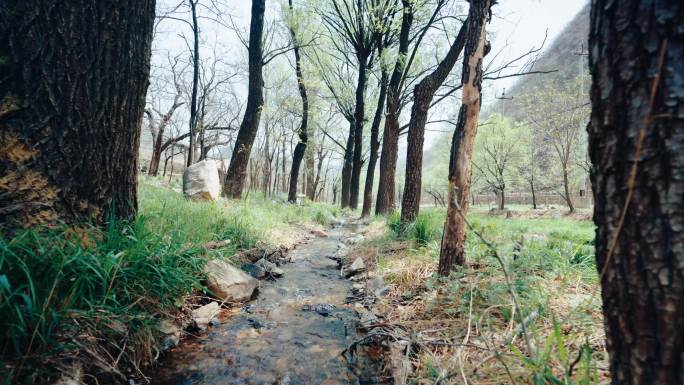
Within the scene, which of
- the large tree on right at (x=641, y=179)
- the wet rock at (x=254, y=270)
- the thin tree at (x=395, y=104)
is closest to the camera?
the large tree on right at (x=641, y=179)

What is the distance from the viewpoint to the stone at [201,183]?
713cm

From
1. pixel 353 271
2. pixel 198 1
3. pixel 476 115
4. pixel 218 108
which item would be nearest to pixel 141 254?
pixel 353 271

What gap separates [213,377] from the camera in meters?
1.87

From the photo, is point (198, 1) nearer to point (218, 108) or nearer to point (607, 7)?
point (218, 108)

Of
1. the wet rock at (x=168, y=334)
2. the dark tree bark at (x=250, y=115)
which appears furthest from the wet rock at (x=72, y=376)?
the dark tree bark at (x=250, y=115)

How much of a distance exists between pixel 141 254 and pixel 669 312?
2.64 m

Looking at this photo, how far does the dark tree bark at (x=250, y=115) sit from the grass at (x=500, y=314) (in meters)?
4.77

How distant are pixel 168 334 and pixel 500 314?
2.41 metres

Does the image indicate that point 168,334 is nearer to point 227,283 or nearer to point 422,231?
point 227,283

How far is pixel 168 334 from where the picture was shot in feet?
7.10

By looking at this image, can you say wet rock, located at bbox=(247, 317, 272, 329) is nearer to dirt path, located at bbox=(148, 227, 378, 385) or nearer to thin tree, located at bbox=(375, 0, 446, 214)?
dirt path, located at bbox=(148, 227, 378, 385)

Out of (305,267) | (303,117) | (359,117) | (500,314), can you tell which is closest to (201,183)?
(305,267)

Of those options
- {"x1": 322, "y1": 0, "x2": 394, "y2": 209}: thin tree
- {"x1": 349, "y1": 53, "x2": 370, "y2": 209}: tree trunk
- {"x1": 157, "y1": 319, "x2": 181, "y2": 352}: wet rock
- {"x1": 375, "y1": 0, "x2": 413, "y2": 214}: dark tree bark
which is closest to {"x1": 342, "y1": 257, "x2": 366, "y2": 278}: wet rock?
{"x1": 157, "y1": 319, "x2": 181, "y2": 352}: wet rock

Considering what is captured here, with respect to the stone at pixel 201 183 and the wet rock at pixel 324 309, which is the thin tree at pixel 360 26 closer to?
the stone at pixel 201 183
